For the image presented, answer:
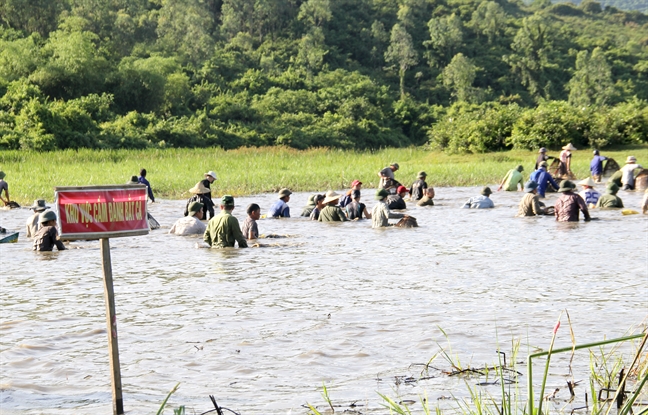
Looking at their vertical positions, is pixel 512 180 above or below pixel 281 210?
above

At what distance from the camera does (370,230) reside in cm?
1850

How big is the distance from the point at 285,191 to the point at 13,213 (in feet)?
24.3

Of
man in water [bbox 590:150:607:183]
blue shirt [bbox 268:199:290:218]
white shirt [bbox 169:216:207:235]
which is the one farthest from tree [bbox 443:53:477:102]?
white shirt [bbox 169:216:207:235]

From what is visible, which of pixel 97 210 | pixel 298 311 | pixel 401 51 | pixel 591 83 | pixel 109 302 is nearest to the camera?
pixel 97 210

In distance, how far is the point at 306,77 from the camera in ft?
266

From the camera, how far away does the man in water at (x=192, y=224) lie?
1741 centimetres

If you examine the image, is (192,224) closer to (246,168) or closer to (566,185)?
(566,185)

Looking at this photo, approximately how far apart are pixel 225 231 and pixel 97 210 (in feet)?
33.1

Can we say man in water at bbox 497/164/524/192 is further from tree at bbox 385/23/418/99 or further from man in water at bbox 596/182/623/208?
tree at bbox 385/23/418/99

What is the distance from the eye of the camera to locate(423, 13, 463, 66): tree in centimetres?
9256

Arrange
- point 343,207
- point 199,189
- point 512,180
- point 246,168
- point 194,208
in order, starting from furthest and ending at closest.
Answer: point 246,168 → point 512,180 → point 343,207 → point 199,189 → point 194,208

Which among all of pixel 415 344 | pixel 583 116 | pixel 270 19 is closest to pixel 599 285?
pixel 415 344

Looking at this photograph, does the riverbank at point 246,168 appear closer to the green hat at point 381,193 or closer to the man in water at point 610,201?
the man in water at point 610,201

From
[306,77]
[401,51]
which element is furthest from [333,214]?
[401,51]
